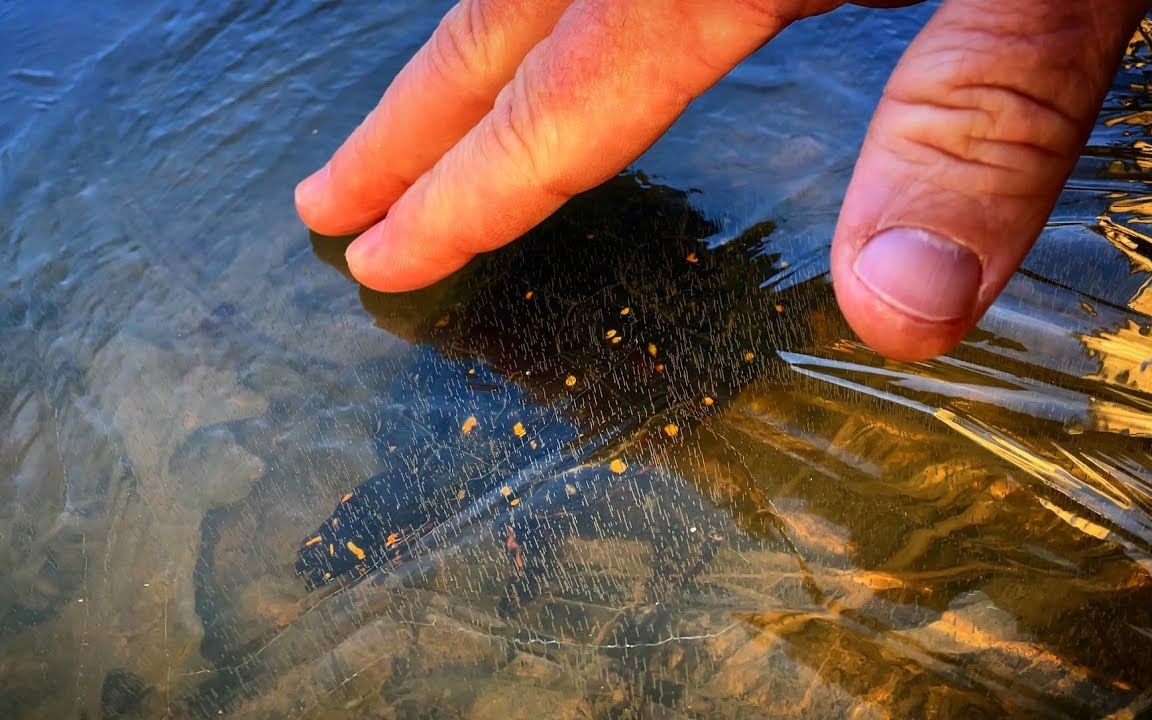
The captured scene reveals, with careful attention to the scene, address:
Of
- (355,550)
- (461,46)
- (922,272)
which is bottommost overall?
(355,550)

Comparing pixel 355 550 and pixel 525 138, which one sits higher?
pixel 525 138

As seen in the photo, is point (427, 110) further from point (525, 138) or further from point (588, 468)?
point (588, 468)

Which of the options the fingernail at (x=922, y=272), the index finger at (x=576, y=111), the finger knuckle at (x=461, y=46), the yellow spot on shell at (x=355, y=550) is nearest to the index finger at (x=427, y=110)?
the finger knuckle at (x=461, y=46)

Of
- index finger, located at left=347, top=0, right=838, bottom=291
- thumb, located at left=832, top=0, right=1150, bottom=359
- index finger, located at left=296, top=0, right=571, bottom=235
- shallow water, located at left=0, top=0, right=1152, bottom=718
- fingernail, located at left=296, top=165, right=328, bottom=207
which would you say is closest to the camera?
thumb, located at left=832, top=0, right=1150, bottom=359

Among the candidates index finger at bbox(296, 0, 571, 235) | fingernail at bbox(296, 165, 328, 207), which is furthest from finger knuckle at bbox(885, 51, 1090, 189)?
fingernail at bbox(296, 165, 328, 207)

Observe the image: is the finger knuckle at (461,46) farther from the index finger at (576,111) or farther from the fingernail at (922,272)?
the fingernail at (922,272)

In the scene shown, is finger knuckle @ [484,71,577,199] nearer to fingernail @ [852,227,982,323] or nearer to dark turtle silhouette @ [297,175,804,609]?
dark turtle silhouette @ [297,175,804,609]

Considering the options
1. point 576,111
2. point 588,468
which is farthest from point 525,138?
point 588,468
